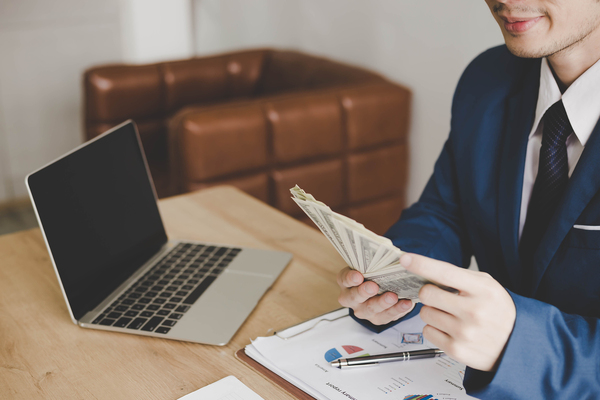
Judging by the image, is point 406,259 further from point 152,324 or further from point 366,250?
point 152,324

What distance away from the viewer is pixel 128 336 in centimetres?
95

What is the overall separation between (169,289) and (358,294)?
400 millimetres

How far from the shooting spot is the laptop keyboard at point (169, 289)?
979mm

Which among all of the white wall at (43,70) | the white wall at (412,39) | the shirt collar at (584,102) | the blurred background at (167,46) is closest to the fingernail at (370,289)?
the shirt collar at (584,102)

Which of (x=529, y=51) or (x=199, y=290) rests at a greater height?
(x=529, y=51)

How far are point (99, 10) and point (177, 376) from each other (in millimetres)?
3573

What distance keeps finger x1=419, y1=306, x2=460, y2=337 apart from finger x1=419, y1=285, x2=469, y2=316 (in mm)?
12

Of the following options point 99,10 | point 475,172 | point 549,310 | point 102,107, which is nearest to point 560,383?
point 549,310

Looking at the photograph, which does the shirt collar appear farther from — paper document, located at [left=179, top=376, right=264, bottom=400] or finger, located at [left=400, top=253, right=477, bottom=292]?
paper document, located at [left=179, top=376, right=264, bottom=400]

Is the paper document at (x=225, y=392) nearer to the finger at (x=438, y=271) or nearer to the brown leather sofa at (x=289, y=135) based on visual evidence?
the finger at (x=438, y=271)

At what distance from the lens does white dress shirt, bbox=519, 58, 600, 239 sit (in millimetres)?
976

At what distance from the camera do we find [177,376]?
0.85 metres

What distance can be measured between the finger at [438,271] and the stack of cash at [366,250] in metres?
0.02

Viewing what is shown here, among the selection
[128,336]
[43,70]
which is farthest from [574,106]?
[43,70]
